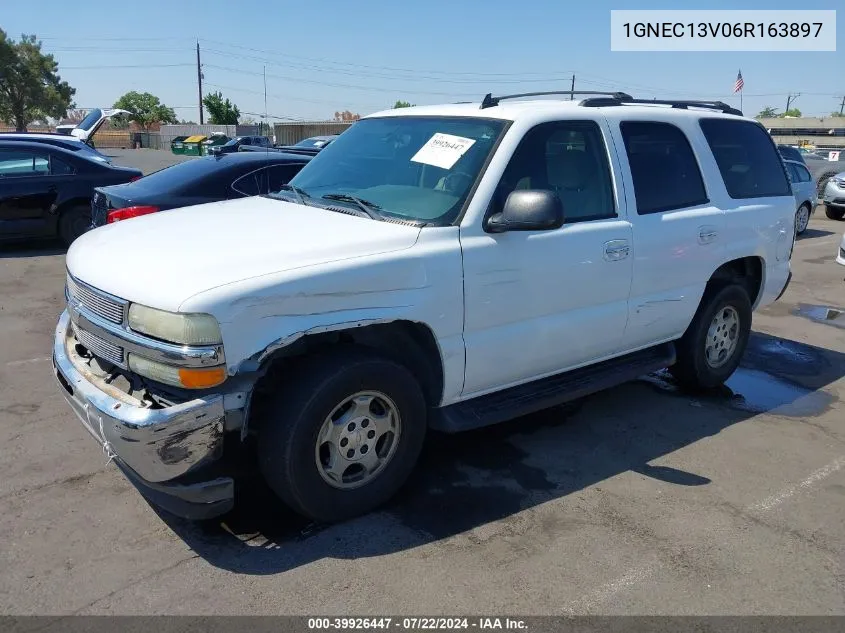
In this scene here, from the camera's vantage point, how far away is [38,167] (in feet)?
32.4

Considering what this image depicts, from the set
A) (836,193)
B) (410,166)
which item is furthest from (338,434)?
(836,193)

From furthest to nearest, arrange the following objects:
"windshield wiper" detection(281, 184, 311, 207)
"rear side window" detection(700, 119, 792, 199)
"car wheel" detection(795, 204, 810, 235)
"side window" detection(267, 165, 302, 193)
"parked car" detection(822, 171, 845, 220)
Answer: "parked car" detection(822, 171, 845, 220)
"car wheel" detection(795, 204, 810, 235)
"side window" detection(267, 165, 302, 193)
"rear side window" detection(700, 119, 792, 199)
"windshield wiper" detection(281, 184, 311, 207)

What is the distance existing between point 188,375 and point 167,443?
28 cm

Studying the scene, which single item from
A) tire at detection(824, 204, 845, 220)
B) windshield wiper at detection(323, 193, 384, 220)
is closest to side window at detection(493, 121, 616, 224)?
windshield wiper at detection(323, 193, 384, 220)

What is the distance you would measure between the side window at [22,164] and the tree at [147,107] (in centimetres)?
9391

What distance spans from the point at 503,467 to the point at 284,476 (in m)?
1.48

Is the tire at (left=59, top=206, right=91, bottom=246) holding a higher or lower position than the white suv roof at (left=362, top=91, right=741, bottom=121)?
lower

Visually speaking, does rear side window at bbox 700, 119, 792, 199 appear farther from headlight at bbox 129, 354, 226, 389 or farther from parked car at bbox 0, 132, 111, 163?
parked car at bbox 0, 132, 111, 163

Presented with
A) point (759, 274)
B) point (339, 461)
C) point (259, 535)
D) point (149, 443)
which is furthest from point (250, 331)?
point (759, 274)

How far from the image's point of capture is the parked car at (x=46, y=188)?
963 centimetres

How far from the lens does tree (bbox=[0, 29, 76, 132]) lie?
213 feet

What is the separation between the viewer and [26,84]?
66375 mm

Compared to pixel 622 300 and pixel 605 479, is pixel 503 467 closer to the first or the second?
pixel 605 479

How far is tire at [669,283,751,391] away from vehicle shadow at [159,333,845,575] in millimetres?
179
